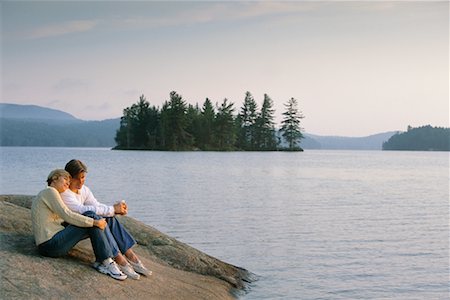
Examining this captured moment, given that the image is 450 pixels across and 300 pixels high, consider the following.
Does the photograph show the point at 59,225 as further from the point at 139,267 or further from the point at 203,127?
the point at 203,127

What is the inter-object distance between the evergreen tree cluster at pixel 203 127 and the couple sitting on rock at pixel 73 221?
12055 centimetres

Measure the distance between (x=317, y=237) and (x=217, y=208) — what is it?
989 centimetres

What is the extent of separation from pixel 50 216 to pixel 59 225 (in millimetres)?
224

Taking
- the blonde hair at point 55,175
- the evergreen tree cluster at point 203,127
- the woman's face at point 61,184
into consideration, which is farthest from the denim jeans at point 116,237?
the evergreen tree cluster at point 203,127

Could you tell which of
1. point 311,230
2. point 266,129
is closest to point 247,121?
point 266,129

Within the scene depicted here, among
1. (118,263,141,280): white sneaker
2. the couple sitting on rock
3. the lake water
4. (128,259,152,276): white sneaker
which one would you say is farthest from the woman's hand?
the lake water

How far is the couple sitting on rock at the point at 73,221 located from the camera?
28.6 ft

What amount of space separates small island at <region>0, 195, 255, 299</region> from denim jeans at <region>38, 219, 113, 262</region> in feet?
0.50

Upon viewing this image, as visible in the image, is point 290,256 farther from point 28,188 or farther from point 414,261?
point 28,188

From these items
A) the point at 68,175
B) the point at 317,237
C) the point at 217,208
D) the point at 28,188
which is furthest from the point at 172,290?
the point at 28,188

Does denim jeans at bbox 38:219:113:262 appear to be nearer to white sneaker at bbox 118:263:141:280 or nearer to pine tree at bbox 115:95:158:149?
white sneaker at bbox 118:263:141:280

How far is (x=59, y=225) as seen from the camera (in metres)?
8.98

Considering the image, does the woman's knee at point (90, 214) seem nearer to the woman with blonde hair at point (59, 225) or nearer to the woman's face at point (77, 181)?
the woman with blonde hair at point (59, 225)

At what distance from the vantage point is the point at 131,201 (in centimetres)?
3341
